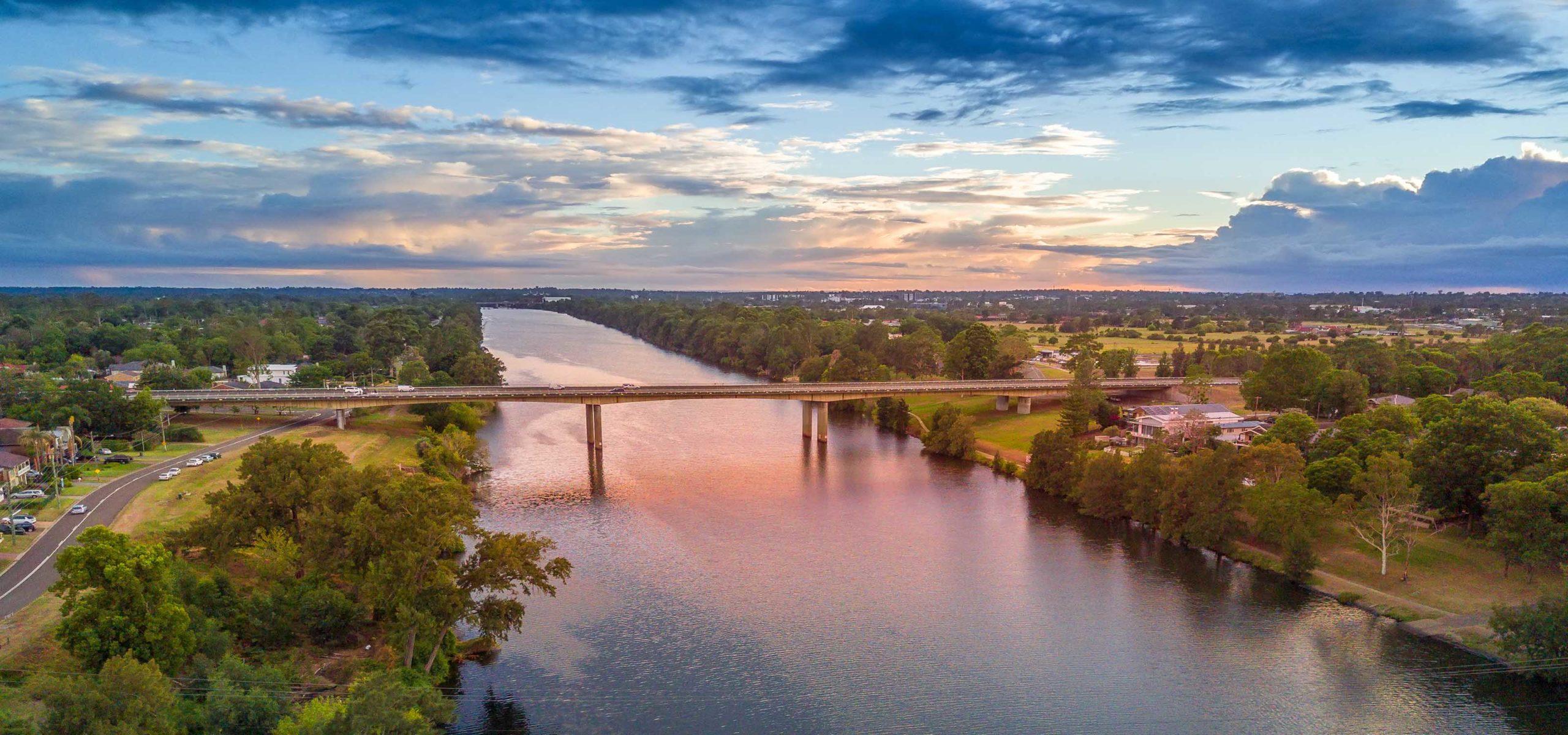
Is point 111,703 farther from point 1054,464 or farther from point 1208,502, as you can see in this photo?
point 1054,464

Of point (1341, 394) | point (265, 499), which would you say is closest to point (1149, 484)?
point (1341, 394)

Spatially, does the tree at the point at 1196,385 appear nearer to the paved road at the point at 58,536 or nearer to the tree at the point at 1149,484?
the tree at the point at 1149,484

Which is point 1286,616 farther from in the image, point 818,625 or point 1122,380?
point 1122,380

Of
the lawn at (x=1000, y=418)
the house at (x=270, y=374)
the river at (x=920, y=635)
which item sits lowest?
the river at (x=920, y=635)

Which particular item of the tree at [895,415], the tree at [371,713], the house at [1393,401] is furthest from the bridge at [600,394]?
the tree at [371,713]

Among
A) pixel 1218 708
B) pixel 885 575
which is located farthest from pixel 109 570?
pixel 1218 708

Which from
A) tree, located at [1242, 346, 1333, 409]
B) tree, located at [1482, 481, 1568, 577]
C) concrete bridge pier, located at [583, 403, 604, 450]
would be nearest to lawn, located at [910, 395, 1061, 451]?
tree, located at [1242, 346, 1333, 409]

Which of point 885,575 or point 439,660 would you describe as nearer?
point 439,660
